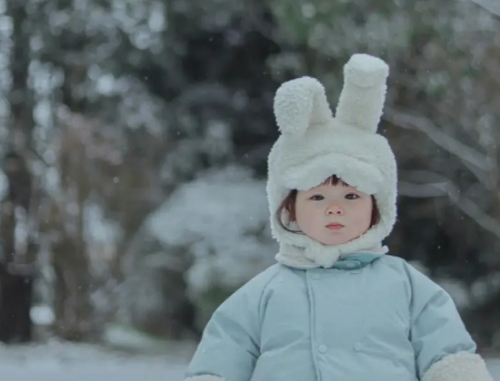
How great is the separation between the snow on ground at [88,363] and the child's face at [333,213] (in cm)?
371

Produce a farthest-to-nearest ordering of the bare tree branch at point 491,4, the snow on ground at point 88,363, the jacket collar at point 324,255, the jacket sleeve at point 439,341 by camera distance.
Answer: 1. the bare tree branch at point 491,4
2. the snow on ground at point 88,363
3. the jacket collar at point 324,255
4. the jacket sleeve at point 439,341

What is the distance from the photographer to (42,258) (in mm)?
6426

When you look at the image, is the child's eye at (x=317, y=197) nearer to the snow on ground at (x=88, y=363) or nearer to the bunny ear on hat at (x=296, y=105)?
the bunny ear on hat at (x=296, y=105)

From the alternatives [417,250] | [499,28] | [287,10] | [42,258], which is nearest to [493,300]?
[417,250]

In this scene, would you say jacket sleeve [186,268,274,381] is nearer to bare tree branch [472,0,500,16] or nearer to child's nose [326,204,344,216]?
child's nose [326,204,344,216]

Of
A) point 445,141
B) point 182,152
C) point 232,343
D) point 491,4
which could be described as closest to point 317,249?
point 232,343

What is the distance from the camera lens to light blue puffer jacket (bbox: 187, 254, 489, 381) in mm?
1826

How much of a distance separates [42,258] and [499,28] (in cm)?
379

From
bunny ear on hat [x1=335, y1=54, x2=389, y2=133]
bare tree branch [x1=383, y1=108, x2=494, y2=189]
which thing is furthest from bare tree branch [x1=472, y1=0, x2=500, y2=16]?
bunny ear on hat [x1=335, y1=54, x2=389, y2=133]

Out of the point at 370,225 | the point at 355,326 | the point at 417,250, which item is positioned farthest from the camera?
the point at 417,250

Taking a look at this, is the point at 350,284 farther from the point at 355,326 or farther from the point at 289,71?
the point at 289,71

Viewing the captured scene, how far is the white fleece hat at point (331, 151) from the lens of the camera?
1928mm

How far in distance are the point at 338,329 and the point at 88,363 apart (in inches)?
182

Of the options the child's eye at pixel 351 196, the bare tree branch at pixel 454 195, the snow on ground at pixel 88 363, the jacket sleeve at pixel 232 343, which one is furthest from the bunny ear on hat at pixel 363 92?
the bare tree branch at pixel 454 195
